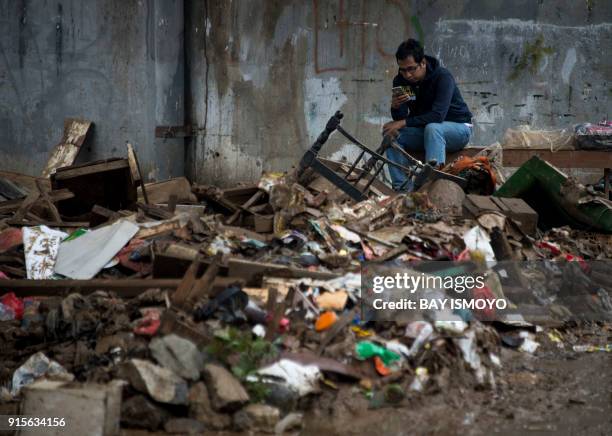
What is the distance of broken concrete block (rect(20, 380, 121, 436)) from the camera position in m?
3.96

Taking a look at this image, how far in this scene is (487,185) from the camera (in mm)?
8039

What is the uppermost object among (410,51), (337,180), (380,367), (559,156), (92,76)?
(410,51)

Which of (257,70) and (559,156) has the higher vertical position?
(257,70)

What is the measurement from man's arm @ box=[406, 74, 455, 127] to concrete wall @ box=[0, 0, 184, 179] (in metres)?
3.65

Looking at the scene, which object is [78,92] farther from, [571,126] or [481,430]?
[481,430]

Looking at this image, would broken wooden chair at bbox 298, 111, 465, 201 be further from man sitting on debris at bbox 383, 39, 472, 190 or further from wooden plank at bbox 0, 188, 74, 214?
wooden plank at bbox 0, 188, 74, 214

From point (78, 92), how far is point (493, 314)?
21.4 ft

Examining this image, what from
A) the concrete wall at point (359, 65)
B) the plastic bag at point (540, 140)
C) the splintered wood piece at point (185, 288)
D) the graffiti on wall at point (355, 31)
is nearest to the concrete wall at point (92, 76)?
the concrete wall at point (359, 65)

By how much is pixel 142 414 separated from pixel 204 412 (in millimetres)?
314

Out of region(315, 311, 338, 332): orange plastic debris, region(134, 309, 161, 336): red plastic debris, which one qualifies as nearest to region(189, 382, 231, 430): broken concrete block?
region(134, 309, 161, 336): red plastic debris

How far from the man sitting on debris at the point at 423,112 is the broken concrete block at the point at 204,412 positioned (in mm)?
3971

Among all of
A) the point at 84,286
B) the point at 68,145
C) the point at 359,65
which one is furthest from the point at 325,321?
the point at 68,145

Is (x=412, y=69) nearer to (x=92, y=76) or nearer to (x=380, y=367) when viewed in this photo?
(x=380, y=367)

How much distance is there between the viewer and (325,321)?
496 cm
